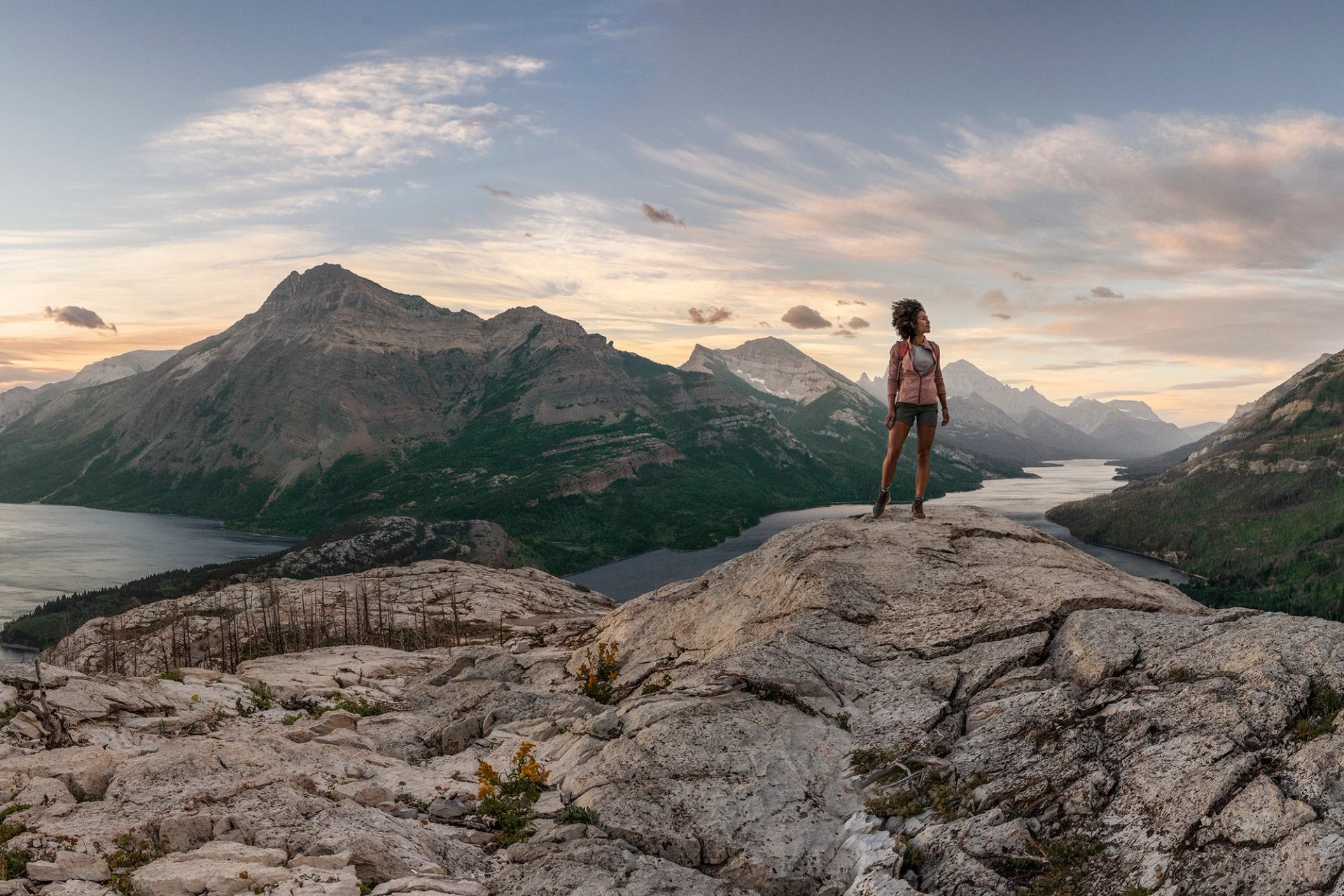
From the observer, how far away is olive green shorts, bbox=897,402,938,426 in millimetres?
19250

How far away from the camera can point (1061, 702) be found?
12.7 metres

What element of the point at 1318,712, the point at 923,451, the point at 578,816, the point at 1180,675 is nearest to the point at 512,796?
the point at 578,816

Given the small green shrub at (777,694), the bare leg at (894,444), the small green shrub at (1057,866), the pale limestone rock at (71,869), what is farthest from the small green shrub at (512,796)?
the bare leg at (894,444)

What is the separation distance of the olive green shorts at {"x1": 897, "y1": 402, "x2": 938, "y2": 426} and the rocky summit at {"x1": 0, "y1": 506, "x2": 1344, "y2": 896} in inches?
138

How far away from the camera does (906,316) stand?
62.5ft

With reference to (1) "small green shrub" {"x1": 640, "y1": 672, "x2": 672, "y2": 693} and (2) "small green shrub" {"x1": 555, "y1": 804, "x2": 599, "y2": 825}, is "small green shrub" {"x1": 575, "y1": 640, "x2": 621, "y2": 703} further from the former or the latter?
(2) "small green shrub" {"x1": 555, "y1": 804, "x2": 599, "y2": 825}

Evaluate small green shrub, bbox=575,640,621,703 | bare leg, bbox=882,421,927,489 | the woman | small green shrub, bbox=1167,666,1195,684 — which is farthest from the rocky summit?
the woman

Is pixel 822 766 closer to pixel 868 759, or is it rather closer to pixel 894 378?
pixel 868 759

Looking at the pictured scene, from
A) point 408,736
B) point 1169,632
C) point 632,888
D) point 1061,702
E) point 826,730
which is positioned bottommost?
point 408,736

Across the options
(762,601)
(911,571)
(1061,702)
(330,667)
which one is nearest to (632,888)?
(1061,702)

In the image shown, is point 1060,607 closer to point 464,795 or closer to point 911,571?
point 911,571

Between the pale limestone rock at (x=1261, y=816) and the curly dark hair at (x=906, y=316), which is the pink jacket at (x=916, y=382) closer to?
the curly dark hair at (x=906, y=316)

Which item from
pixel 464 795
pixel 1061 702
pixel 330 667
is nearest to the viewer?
pixel 1061 702

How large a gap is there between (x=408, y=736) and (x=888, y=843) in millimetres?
13806
